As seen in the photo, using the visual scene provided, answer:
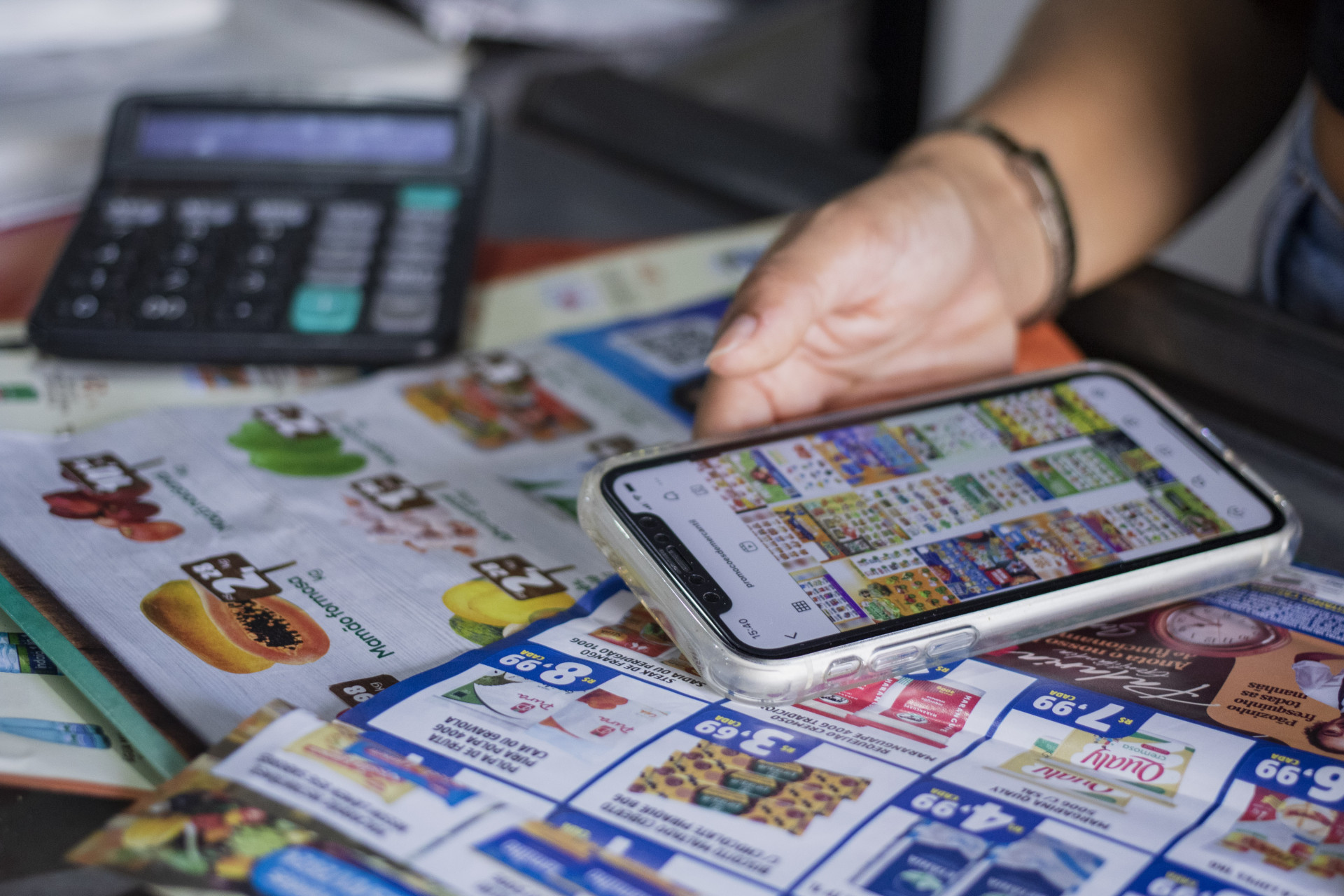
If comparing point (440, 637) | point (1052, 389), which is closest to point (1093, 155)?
point (1052, 389)

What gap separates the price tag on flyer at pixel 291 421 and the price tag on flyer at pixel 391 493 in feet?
0.13

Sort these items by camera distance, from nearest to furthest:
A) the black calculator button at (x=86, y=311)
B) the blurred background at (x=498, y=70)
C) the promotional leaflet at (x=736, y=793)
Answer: the promotional leaflet at (x=736, y=793), the black calculator button at (x=86, y=311), the blurred background at (x=498, y=70)

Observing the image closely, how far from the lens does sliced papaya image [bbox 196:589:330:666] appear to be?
315 mm

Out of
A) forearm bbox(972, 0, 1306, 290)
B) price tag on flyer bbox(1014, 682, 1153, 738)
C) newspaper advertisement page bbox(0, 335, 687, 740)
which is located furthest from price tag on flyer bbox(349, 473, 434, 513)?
forearm bbox(972, 0, 1306, 290)

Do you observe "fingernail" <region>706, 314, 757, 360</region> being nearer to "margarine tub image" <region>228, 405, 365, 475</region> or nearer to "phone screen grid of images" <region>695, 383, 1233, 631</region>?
"phone screen grid of images" <region>695, 383, 1233, 631</region>

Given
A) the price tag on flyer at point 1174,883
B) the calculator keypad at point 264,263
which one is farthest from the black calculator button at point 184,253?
the price tag on flyer at point 1174,883

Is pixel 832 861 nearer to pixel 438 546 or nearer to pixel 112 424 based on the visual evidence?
pixel 438 546

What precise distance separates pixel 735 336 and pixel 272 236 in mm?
253

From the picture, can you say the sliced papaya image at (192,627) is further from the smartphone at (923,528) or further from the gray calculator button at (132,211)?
the gray calculator button at (132,211)

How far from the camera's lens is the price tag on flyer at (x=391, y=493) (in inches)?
15.3

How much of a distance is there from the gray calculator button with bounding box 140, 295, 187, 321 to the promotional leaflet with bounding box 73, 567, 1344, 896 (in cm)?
24

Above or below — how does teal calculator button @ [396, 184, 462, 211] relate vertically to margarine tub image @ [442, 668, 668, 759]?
above

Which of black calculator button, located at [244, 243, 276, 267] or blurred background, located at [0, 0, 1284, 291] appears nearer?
black calculator button, located at [244, 243, 276, 267]

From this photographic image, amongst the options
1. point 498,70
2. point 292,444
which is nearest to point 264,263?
point 292,444
